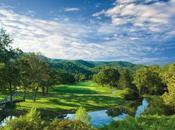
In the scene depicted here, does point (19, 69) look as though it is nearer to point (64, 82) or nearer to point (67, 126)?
point (67, 126)

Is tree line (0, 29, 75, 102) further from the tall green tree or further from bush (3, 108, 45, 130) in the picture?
bush (3, 108, 45, 130)

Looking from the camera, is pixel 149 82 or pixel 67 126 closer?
pixel 67 126

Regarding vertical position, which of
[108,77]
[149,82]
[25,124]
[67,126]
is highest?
[108,77]

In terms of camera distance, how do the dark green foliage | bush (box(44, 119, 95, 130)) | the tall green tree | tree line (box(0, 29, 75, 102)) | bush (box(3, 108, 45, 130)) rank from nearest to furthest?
1. bush (box(3, 108, 45, 130))
2. bush (box(44, 119, 95, 130))
3. tree line (box(0, 29, 75, 102))
4. the tall green tree
5. the dark green foliage

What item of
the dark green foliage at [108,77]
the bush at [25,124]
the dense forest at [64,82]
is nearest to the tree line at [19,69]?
the dense forest at [64,82]

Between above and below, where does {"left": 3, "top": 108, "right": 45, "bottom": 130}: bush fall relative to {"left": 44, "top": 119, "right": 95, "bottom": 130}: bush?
above

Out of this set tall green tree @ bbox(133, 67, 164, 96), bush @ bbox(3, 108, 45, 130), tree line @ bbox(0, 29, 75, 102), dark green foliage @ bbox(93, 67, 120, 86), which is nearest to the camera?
bush @ bbox(3, 108, 45, 130)

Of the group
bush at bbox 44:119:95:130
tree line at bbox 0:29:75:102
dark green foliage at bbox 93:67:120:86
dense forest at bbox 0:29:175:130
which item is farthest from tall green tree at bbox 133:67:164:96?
bush at bbox 44:119:95:130

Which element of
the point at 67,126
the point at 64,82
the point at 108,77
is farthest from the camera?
the point at 64,82

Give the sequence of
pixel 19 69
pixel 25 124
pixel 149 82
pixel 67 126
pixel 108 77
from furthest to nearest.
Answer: pixel 108 77 → pixel 149 82 → pixel 19 69 → pixel 67 126 → pixel 25 124

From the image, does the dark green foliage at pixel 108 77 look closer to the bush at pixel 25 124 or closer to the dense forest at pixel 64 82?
the dense forest at pixel 64 82

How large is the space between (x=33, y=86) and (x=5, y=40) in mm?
18092

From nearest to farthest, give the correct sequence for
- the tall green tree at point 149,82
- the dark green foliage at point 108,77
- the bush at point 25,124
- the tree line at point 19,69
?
the bush at point 25,124 → the tree line at point 19,69 → the tall green tree at point 149,82 → the dark green foliage at point 108,77

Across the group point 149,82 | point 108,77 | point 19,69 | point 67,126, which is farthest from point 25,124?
point 108,77
